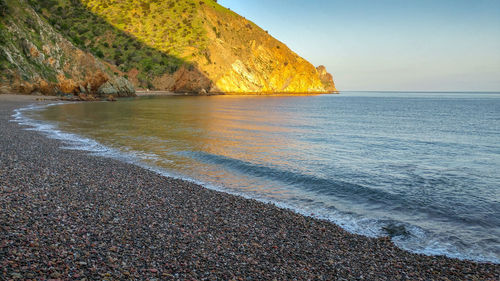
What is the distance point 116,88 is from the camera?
78812mm

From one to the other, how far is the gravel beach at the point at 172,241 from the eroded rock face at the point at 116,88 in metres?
70.9

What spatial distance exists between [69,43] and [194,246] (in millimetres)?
78710

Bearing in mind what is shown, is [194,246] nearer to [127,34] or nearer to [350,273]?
[350,273]

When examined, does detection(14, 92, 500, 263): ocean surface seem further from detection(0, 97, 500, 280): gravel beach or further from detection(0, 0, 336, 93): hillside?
detection(0, 0, 336, 93): hillside

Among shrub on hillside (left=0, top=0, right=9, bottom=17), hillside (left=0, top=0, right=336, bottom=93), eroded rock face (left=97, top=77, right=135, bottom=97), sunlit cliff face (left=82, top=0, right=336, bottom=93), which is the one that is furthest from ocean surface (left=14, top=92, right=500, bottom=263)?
sunlit cliff face (left=82, top=0, right=336, bottom=93)

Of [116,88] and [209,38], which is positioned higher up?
[209,38]

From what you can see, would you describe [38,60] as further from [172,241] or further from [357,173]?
[172,241]

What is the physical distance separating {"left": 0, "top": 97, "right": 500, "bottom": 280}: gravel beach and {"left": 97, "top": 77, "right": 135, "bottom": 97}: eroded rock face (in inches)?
2793

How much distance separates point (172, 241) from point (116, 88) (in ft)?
263

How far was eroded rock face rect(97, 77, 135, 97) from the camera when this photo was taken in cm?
7519

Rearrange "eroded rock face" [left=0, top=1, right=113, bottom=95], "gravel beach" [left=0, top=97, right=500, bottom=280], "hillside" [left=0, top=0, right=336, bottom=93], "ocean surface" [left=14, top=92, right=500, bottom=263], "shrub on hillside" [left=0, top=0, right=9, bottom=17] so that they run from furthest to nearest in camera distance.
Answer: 1. "hillside" [left=0, top=0, right=336, bottom=93]
2. "shrub on hillside" [left=0, top=0, right=9, bottom=17]
3. "eroded rock face" [left=0, top=1, right=113, bottom=95]
4. "ocean surface" [left=14, top=92, right=500, bottom=263]
5. "gravel beach" [left=0, top=97, right=500, bottom=280]

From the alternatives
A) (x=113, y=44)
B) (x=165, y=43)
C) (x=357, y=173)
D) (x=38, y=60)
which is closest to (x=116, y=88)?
(x=38, y=60)

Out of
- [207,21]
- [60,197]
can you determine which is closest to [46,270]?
[60,197]

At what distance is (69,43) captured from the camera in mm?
70688
